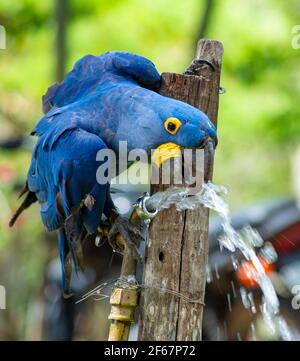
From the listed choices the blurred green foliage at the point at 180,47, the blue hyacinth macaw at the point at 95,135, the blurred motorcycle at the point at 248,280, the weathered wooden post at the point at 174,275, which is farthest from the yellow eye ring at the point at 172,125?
the blurred green foliage at the point at 180,47

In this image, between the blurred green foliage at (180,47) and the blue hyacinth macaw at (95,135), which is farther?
the blurred green foliage at (180,47)

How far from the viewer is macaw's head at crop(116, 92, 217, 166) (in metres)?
2.67

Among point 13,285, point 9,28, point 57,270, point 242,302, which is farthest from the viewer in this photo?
point 13,285

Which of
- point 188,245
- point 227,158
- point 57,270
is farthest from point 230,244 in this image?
point 227,158

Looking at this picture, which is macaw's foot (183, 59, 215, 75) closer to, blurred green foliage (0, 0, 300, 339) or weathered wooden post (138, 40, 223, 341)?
weathered wooden post (138, 40, 223, 341)

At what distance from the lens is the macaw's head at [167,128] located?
267 cm

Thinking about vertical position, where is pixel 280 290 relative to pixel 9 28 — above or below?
below

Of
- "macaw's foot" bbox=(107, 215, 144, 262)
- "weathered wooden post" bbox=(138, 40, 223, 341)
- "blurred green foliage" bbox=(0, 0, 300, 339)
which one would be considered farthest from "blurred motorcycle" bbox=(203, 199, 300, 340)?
"weathered wooden post" bbox=(138, 40, 223, 341)

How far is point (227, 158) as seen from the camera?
8.55 meters

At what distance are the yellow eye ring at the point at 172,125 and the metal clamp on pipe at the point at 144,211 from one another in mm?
297

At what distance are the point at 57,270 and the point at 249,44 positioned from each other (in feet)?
9.49

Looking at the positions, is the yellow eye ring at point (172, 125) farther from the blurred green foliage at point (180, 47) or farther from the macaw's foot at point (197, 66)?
the blurred green foliage at point (180, 47)

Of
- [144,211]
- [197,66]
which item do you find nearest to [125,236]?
[144,211]
